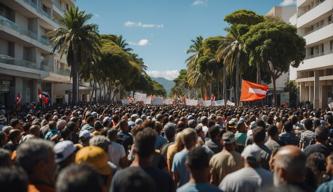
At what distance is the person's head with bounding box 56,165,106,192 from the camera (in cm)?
288

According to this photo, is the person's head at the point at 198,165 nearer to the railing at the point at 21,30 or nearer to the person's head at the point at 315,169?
the person's head at the point at 315,169

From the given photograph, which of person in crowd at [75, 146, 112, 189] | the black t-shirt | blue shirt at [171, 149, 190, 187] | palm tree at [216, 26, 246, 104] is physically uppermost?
palm tree at [216, 26, 246, 104]

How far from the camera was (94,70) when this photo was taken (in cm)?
5872

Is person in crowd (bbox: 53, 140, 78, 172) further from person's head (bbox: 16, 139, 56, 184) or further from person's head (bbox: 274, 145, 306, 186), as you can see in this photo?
person's head (bbox: 274, 145, 306, 186)

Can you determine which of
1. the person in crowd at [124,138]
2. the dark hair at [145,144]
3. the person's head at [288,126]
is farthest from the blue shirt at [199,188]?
the person's head at [288,126]

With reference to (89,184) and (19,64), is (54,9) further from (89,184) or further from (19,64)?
(89,184)

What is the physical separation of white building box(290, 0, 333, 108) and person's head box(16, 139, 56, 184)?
135 ft

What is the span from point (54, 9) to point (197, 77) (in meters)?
29.9

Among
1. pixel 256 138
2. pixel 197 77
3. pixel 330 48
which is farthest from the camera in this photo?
pixel 197 77

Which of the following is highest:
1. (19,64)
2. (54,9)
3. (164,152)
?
(54,9)

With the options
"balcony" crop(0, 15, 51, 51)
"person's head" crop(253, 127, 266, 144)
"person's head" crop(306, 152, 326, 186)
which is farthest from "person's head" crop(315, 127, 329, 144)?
"balcony" crop(0, 15, 51, 51)

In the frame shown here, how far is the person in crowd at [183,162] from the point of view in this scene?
249 inches

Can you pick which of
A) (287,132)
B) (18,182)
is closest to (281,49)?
(287,132)

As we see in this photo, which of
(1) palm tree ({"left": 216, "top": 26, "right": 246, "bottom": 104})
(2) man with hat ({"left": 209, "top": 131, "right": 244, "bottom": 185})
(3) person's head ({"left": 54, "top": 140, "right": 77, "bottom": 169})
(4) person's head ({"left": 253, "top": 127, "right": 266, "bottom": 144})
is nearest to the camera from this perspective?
(3) person's head ({"left": 54, "top": 140, "right": 77, "bottom": 169})
